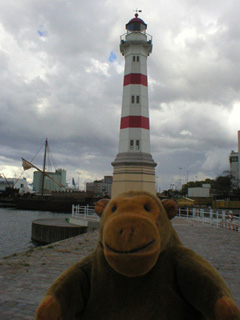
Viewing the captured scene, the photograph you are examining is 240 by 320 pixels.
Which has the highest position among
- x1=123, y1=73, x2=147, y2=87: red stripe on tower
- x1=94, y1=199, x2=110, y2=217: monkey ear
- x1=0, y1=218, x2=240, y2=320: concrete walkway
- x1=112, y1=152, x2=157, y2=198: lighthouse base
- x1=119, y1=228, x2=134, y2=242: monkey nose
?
x1=123, y1=73, x2=147, y2=87: red stripe on tower

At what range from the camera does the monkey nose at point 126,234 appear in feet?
6.06

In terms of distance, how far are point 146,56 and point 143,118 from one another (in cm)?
500

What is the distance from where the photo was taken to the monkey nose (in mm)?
1848

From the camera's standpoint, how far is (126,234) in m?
1.86

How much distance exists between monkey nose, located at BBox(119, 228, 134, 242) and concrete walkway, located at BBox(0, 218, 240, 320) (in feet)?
9.44

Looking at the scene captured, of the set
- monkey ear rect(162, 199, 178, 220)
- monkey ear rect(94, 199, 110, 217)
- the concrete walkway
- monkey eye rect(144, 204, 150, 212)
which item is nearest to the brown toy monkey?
monkey eye rect(144, 204, 150, 212)

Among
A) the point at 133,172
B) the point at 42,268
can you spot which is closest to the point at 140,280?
the point at 42,268

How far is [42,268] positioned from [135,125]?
13.4m

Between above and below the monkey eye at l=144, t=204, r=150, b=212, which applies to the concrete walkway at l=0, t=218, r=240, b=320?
below

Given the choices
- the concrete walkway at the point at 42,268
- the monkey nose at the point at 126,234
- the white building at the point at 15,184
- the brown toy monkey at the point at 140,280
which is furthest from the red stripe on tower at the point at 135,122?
the white building at the point at 15,184

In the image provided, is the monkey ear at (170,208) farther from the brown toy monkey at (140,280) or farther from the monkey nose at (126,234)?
the monkey nose at (126,234)

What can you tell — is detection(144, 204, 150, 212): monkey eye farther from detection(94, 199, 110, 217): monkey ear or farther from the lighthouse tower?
the lighthouse tower

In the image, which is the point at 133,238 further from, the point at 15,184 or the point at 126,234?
the point at 15,184

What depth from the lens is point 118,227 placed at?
6.25 feet
